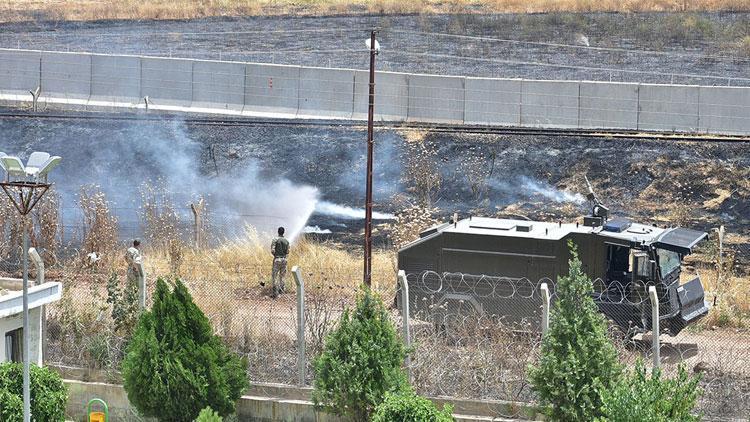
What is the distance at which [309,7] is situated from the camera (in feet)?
193

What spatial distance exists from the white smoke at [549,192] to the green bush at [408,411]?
751 inches

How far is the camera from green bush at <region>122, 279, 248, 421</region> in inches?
667

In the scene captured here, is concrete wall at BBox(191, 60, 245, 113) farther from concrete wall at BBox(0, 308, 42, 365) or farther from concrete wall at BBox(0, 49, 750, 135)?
concrete wall at BBox(0, 308, 42, 365)

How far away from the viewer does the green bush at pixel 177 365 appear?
16938mm

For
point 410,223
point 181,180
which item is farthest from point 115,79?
point 410,223

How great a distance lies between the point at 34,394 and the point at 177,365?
1807 millimetres

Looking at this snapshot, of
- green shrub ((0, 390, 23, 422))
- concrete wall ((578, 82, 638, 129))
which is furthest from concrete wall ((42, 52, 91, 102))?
green shrub ((0, 390, 23, 422))

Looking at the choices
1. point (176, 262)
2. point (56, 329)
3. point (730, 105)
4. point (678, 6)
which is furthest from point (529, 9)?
point (56, 329)

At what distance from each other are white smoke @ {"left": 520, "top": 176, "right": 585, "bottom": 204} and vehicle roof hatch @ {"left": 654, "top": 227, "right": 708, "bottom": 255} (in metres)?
12.0

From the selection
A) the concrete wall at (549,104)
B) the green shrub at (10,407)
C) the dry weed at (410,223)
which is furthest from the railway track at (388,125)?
the green shrub at (10,407)

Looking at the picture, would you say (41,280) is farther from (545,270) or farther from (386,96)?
(386,96)

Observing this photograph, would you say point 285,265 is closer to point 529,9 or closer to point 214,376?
point 214,376

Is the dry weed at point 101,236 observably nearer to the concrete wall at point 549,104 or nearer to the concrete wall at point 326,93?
the concrete wall at point 326,93

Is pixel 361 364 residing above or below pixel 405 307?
below
